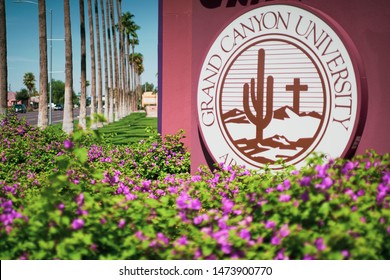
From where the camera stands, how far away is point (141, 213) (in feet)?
14.5

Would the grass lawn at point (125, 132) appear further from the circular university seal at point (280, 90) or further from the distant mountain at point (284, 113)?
the distant mountain at point (284, 113)

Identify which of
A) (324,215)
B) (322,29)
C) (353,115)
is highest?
(322,29)

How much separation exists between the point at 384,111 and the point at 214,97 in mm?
2560

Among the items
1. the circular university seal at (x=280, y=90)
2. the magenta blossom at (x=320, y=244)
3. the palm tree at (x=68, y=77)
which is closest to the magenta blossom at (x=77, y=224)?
the magenta blossom at (x=320, y=244)

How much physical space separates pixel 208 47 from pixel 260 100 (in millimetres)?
1231

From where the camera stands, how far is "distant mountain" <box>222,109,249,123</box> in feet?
26.4

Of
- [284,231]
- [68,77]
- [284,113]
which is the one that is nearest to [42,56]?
[68,77]

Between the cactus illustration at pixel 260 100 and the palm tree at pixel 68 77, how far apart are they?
54.8 ft

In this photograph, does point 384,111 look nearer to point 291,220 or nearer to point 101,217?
point 291,220

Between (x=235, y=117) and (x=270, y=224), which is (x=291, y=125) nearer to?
(x=235, y=117)

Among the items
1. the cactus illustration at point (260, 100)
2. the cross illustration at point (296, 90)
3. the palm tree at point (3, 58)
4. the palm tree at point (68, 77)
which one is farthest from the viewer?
the palm tree at point (68, 77)

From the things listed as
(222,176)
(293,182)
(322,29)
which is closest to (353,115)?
(322,29)

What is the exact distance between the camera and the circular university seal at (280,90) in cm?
726

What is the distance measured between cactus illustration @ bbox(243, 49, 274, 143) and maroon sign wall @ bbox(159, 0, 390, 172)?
0.90 meters
